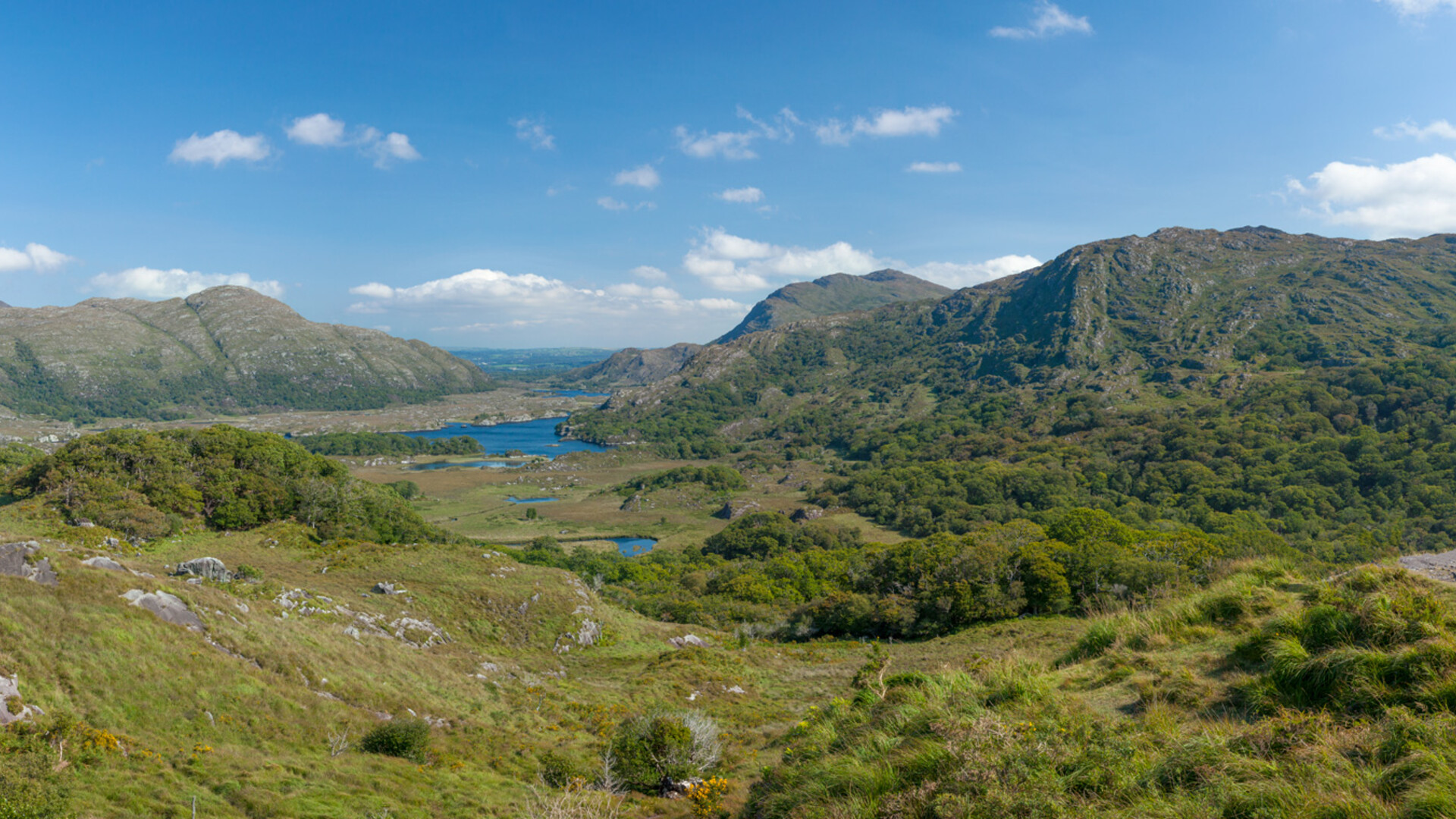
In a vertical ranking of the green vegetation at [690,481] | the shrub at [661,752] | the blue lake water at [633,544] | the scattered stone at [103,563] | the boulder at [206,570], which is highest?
the scattered stone at [103,563]

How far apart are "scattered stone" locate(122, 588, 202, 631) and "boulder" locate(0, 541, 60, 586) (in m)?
1.85

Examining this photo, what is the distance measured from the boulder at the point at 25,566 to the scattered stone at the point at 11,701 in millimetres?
5785

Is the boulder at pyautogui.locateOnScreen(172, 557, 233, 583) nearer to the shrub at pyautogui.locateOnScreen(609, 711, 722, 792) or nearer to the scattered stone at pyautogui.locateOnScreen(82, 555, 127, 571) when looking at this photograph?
the scattered stone at pyautogui.locateOnScreen(82, 555, 127, 571)

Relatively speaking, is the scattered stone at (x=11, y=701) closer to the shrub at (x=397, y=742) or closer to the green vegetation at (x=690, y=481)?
the shrub at (x=397, y=742)

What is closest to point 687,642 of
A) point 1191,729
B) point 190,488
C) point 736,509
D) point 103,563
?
point 103,563

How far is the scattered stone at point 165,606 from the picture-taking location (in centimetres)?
1923

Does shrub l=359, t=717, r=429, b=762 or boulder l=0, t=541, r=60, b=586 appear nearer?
shrub l=359, t=717, r=429, b=762

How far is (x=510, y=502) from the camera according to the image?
→ 6216 inches

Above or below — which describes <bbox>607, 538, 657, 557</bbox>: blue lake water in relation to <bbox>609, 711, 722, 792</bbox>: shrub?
below

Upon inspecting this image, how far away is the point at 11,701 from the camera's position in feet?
43.7

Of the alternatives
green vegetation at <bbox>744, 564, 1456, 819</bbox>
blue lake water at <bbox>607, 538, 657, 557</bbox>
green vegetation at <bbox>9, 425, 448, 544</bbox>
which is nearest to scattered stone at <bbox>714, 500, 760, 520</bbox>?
blue lake water at <bbox>607, 538, 657, 557</bbox>

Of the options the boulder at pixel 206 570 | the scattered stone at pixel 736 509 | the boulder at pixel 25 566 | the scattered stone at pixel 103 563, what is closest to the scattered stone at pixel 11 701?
the boulder at pixel 25 566

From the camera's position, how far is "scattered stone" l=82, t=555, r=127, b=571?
70.6ft

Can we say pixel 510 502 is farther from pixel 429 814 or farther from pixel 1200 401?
pixel 1200 401
